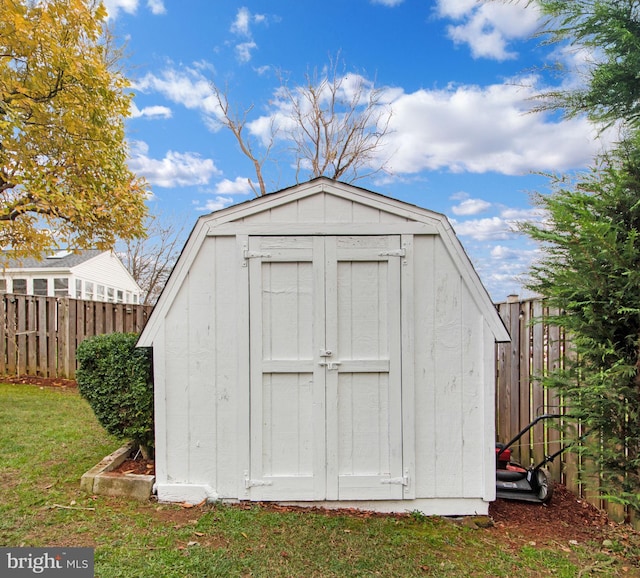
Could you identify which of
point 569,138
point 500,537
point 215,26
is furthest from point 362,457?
point 215,26

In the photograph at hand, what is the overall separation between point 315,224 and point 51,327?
8413mm

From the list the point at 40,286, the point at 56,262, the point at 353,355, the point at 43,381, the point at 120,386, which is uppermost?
the point at 56,262

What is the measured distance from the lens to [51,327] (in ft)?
30.1

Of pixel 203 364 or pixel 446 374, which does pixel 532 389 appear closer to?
pixel 446 374

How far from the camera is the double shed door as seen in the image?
3.34 m

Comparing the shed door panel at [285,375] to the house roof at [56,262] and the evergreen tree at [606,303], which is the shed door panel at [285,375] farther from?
the house roof at [56,262]

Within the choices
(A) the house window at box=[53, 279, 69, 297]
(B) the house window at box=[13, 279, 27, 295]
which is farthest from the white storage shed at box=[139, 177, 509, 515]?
(B) the house window at box=[13, 279, 27, 295]

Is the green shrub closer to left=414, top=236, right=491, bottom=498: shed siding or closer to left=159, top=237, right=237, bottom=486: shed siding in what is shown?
left=159, top=237, right=237, bottom=486: shed siding

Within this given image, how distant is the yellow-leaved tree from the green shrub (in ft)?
13.3

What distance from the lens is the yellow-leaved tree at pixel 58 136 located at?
691 cm

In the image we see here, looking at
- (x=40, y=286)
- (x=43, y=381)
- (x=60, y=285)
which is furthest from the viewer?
(x=40, y=286)

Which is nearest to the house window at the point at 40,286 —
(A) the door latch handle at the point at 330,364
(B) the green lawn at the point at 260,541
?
(B) the green lawn at the point at 260,541

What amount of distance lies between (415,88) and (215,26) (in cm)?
602

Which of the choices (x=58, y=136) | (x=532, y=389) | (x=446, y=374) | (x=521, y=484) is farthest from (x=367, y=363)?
(x=58, y=136)
